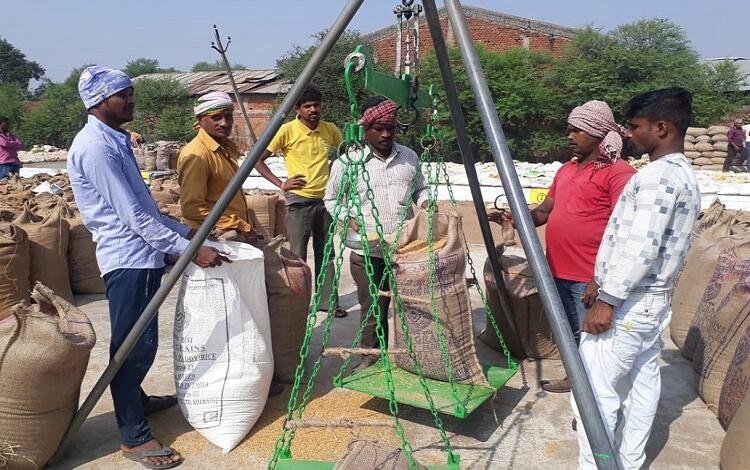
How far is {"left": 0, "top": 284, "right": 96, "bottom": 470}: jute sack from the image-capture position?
258 centimetres

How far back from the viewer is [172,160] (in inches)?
558

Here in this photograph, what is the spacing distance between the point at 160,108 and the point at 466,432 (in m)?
24.7

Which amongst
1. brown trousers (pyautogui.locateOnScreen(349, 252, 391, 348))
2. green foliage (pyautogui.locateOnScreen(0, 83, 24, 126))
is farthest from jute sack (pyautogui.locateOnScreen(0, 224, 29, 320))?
green foliage (pyautogui.locateOnScreen(0, 83, 24, 126))

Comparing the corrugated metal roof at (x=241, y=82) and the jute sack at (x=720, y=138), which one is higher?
the corrugated metal roof at (x=241, y=82)

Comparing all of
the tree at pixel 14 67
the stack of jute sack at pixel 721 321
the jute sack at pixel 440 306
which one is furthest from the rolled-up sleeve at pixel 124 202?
the tree at pixel 14 67

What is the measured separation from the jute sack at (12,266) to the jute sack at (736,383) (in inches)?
178

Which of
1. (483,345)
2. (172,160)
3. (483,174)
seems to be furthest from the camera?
(172,160)

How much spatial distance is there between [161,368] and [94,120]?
72.8 inches

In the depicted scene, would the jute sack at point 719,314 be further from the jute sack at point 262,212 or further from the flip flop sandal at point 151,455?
the jute sack at point 262,212

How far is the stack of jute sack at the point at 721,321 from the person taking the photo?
2898 mm

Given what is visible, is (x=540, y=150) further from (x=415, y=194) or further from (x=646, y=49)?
(x=415, y=194)

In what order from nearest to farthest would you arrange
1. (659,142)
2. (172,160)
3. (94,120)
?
(659,142), (94,120), (172,160)

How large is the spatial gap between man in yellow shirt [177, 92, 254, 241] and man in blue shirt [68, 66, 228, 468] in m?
0.32

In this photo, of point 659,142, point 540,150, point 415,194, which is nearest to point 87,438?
point 415,194
